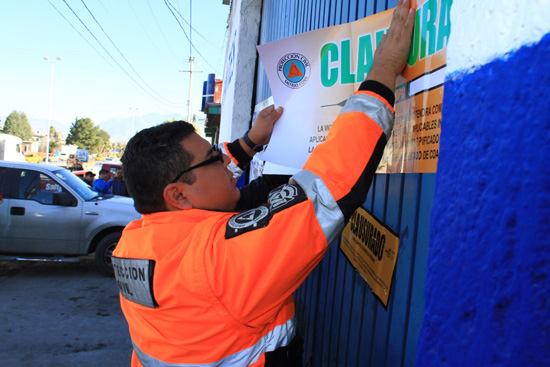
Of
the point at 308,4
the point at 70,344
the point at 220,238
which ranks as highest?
the point at 308,4

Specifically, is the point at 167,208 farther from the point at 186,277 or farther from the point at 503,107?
the point at 503,107

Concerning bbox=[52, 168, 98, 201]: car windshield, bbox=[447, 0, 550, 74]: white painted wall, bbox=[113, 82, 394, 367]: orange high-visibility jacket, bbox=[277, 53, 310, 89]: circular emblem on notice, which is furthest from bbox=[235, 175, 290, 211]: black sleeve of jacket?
bbox=[52, 168, 98, 201]: car windshield

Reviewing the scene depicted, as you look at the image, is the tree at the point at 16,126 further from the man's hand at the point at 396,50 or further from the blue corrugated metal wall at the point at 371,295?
the man's hand at the point at 396,50

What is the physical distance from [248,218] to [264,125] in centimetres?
105

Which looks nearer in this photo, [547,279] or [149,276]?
[547,279]

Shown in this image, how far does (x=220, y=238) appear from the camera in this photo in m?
1.21

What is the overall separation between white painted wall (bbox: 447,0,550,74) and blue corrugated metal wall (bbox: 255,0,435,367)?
0.38m

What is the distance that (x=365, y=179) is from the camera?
119cm

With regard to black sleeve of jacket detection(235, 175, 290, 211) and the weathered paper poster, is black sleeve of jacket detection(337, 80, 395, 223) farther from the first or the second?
black sleeve of jacket detection(235, 175, 290, 211)

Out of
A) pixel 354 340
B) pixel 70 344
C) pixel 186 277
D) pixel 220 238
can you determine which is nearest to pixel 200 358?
pixel 186 277

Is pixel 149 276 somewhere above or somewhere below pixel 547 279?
below

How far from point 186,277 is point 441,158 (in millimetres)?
758

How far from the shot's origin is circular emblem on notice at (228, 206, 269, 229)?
3.91ft

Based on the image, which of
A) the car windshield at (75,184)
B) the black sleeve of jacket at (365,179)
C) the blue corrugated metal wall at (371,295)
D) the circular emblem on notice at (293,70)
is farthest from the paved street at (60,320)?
the black sleeve of jacket at (365,179)
